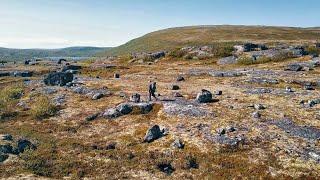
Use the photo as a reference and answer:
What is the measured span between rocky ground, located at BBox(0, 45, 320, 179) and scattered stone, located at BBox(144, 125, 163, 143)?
133 millimetres

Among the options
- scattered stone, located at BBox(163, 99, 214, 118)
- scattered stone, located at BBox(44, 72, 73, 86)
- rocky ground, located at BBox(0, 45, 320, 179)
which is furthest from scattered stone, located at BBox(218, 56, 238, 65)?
scattered stone, located at BBox(163, 99, 214, 118)

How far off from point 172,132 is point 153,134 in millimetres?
2949

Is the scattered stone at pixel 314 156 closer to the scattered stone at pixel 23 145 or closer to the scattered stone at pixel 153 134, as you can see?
the scattered stone at pixel 153 134

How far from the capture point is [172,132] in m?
55.8

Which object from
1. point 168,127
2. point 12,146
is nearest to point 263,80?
point 168,127

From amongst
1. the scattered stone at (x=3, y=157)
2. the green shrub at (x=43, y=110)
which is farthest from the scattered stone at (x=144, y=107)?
the scattered stone at (x=3, y=157)

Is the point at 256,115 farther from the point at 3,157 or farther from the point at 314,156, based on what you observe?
the point at 3,157

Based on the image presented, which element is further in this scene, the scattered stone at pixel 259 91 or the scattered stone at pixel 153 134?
the scattered stone at pixel 259 91

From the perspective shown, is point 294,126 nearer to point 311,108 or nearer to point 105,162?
point 311,108

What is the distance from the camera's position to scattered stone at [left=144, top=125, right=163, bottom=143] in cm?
5400

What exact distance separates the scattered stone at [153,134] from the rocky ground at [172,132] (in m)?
0.13

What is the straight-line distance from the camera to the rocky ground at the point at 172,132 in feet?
147

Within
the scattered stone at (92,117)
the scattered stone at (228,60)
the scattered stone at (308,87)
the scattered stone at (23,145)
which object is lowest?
the scattered stone at (23,145)

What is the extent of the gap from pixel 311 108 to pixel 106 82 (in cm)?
5214
